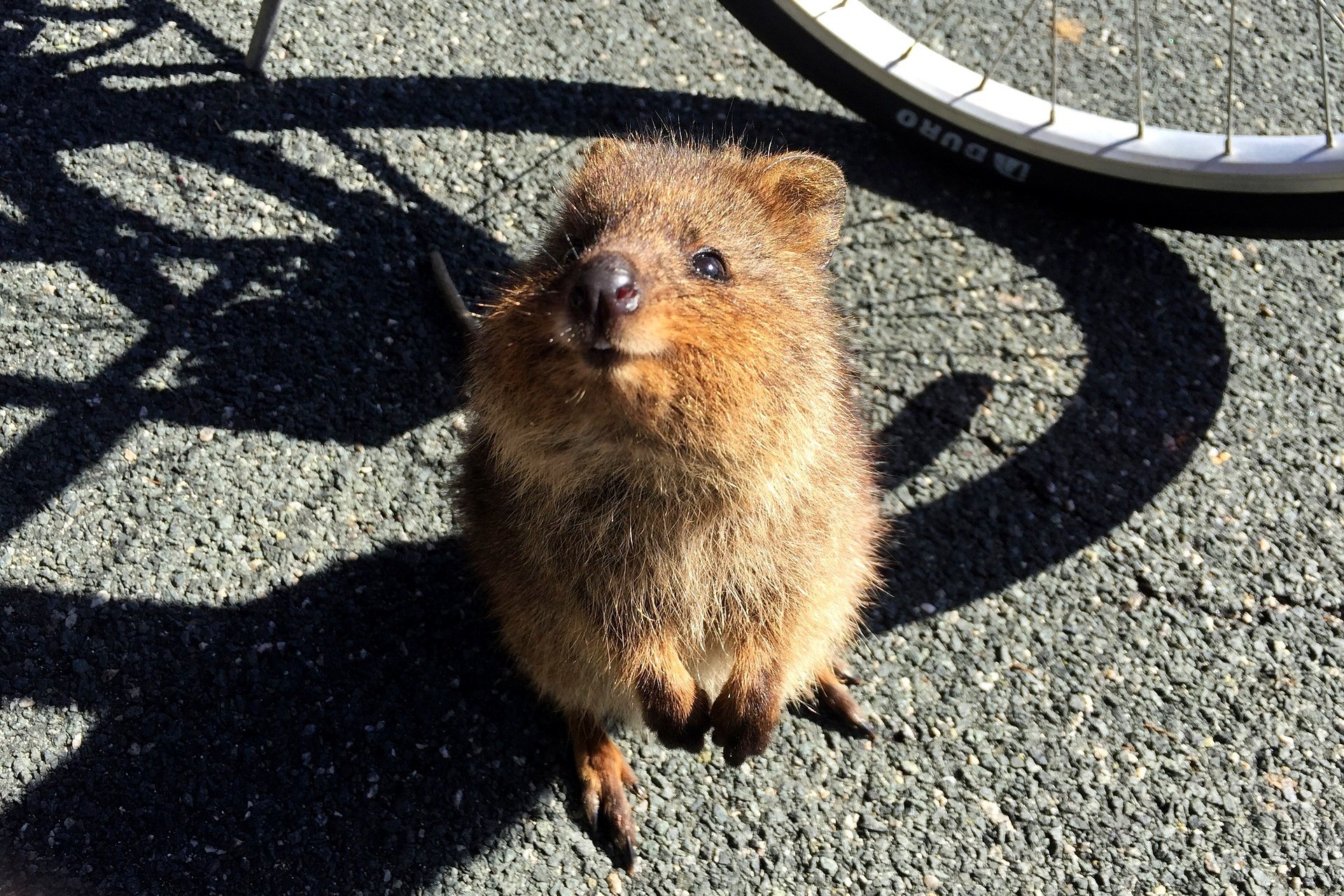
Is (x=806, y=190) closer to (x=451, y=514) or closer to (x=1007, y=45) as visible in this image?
(x=451, y=514)

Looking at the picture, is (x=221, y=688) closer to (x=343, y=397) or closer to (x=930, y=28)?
(x=343, y=397)

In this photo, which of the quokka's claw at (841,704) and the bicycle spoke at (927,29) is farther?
the bicycle spoke at (927,29)

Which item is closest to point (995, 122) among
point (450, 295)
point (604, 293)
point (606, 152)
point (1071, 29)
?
point (1071, 29)

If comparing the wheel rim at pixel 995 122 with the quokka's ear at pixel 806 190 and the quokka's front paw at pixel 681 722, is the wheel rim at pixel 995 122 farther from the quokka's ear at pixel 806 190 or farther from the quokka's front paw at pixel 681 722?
the quokka's front paw at pixel 681 722

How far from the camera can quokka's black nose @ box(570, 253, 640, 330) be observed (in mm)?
2084

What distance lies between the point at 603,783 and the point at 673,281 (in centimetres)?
157

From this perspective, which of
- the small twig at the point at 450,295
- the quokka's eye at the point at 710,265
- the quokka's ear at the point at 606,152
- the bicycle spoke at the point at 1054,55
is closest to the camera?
the quokka's eye at the point at 710,265

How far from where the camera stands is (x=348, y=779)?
10.0 ft

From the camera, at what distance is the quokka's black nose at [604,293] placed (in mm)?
2084

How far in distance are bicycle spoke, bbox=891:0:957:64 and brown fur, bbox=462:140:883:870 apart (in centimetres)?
156

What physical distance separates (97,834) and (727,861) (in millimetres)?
1681

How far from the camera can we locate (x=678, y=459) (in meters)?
2.41

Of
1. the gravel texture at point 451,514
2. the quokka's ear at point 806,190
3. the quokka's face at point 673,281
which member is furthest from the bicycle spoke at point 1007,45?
the quokka's face at point 673,281

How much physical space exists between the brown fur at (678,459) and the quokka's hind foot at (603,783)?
0.03 meters
